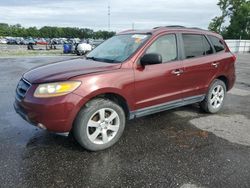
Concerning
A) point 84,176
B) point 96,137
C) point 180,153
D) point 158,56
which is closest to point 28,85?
point 96,137

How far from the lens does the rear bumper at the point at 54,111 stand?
3.52 meters

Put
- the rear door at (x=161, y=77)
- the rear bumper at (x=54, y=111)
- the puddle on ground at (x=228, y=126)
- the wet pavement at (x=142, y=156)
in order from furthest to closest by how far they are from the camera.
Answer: the puddle on ground at (x=228, y=126) → the rear door at (x=161, y=77) → the rear bumper at (x=54, y=111) → the wet pavement at (x=142, y=156)

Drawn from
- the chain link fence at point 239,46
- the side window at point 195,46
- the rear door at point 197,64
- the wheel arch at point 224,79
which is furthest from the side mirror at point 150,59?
the chain link fence at point 239,46

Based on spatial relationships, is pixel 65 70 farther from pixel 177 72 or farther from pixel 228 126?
pixel 228 126

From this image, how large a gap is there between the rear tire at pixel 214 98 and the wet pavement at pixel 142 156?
0.36 metres

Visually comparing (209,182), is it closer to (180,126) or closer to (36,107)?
(180,126)

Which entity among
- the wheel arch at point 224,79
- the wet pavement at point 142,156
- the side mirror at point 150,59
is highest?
the side mirror at point 150,59

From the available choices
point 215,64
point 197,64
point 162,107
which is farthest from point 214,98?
point 162,107

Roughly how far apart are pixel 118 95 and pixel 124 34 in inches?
62.9

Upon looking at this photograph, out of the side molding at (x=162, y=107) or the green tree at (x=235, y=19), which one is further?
the green tree at (x=235, y=19)

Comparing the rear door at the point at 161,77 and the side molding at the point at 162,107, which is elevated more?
the rear door at the point at 161,77

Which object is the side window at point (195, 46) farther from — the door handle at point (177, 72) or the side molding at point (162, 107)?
the side molding at point (162, 107)

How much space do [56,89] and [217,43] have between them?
3.74 meters

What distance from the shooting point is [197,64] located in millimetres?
5113
